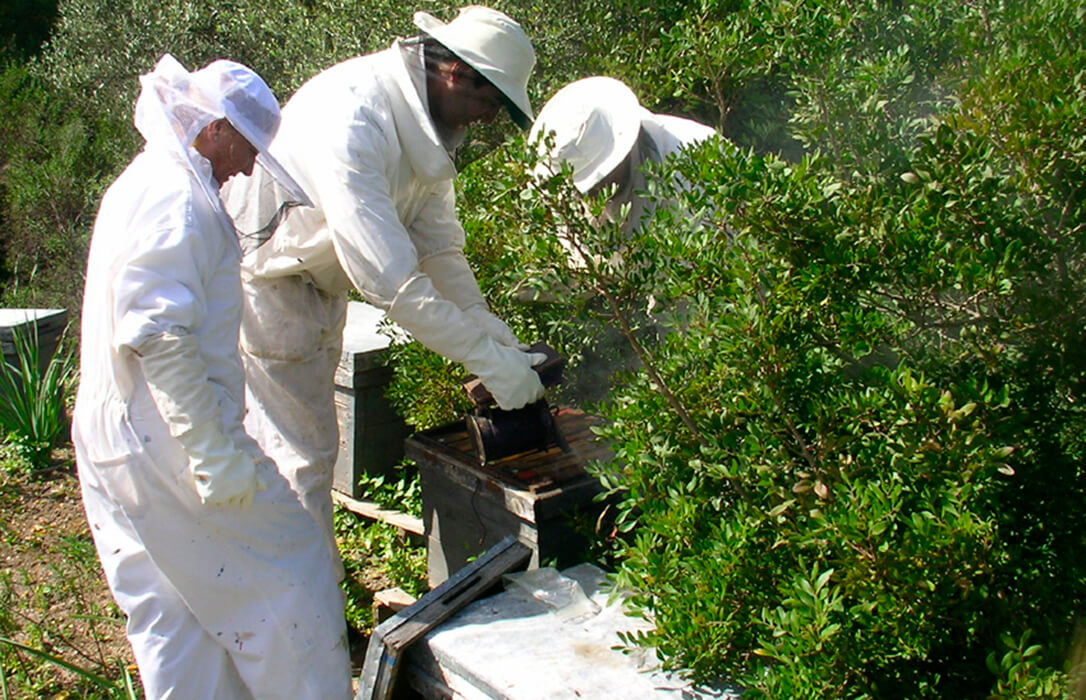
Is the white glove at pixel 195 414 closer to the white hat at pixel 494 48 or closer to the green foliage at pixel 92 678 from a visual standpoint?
the green foliage at pixel 92 678

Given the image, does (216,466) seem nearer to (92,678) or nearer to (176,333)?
(176,333)

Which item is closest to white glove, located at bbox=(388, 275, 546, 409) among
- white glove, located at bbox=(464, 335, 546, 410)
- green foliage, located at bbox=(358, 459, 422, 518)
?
white glove, located at bbox=(464, 335, 546, 410)

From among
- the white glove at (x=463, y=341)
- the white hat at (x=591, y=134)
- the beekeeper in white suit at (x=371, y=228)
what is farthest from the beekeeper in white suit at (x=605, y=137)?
the white glove at (x=463, y=341)

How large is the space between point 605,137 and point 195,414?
1656mm

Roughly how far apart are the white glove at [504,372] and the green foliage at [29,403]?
297cm

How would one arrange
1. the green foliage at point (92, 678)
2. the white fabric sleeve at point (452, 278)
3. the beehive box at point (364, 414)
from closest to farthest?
1. the green foliage at point (92, 678)
2. the white fabric sleeve at point (452, 278)
3. the beehive box at point (364, 414)

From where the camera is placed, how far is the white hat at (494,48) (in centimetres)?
294

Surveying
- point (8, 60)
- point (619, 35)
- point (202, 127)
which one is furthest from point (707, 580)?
point (8, 60)

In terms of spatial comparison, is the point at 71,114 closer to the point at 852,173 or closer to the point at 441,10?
the point at 441,10

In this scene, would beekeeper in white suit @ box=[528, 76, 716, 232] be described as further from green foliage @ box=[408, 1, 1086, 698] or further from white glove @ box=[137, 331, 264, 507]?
white glove @ box=[137, 331, 264, 507]

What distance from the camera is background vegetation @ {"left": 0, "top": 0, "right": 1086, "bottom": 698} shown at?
1.83 m

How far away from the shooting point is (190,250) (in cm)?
254

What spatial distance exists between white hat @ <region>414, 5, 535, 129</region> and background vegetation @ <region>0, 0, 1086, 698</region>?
0.53m

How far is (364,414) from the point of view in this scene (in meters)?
4.23
